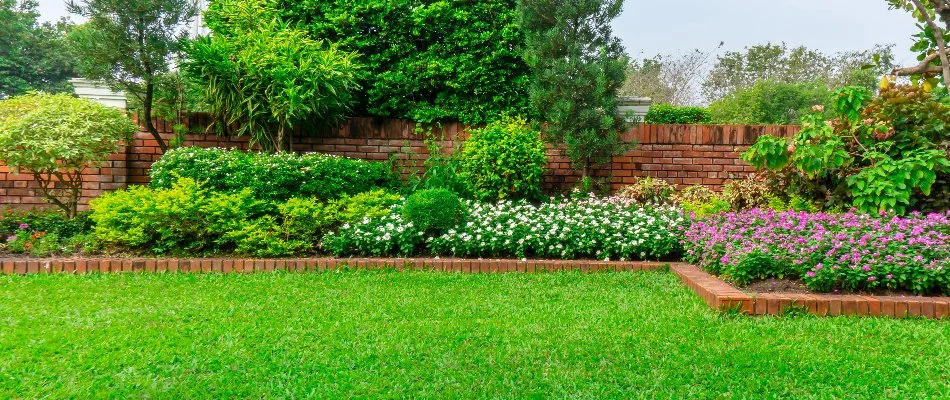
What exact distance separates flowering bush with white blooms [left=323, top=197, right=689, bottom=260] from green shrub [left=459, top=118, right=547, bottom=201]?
3.11 feet

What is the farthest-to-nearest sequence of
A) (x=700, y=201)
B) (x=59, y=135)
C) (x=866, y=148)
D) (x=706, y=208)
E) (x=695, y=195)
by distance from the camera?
1. (x=695, y=195)
2. (x=700, y=201)
3. (x=59, y=135)
4. (x=706, y=208)
5. (x=866, y=148)

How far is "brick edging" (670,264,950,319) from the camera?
379 cm

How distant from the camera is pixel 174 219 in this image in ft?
18.3

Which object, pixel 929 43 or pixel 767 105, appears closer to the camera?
pixel 929 43

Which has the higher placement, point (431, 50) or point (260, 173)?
point (431, 50)

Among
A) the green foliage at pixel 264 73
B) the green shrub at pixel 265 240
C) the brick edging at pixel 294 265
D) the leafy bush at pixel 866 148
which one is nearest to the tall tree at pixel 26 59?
the green foliage at pixel 264 73

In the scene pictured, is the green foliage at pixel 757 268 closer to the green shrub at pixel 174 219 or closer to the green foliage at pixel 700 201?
the green foliage at pixel 700 201

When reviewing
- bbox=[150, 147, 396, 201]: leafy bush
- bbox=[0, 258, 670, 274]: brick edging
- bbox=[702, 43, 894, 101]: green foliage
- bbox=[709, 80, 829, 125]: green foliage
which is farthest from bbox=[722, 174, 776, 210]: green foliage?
bbox=[702, 43, 894, 101]: green foliage

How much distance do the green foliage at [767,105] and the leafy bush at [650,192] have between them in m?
9.11

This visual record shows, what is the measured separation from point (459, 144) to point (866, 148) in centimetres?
433

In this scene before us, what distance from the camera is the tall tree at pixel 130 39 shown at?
22.2ft

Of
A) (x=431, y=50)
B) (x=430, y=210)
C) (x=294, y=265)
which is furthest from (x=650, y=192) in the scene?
(x=294, y=265)

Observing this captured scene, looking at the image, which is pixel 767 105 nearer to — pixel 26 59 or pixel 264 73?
pixel 264 73

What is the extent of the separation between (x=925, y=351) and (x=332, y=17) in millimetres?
6659
